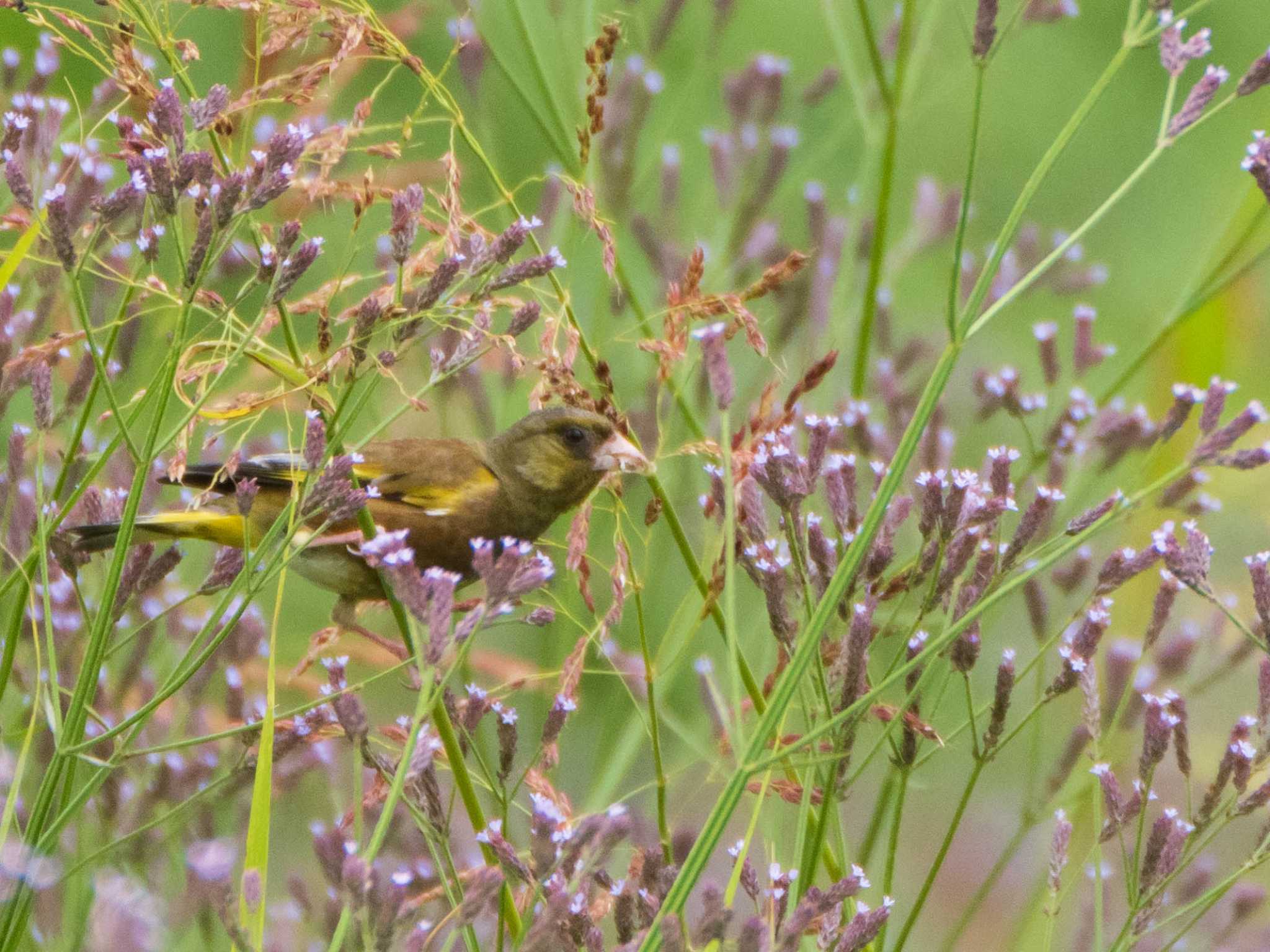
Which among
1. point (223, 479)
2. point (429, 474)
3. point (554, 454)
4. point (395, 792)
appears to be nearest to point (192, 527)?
point (223, 479)

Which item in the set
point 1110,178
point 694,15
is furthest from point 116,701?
point 1110,178

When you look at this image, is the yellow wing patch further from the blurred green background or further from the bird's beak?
the bird's beak

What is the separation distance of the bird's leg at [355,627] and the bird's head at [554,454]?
0.40m

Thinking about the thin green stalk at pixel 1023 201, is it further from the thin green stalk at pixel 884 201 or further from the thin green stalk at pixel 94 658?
the thin green stalk at pixel 884 201

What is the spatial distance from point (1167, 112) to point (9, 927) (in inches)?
52.1

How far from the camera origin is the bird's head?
9.50 feet

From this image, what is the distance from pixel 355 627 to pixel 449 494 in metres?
0.61

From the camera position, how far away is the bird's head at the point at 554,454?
2.89 meters

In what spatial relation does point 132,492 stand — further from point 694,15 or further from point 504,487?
point 694,15

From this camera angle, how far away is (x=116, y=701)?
6.93 feet

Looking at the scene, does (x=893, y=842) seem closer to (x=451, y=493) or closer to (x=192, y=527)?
(x=192, y=527)

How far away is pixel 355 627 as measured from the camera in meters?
2.50

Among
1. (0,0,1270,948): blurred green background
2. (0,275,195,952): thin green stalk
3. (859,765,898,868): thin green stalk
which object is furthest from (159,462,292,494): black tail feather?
(859,765,898,868): thin green stalk

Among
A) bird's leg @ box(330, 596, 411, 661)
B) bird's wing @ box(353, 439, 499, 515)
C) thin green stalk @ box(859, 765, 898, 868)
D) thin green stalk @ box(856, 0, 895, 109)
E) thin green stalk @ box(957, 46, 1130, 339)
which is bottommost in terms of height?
thin green stalk @ box(859, 765, 898, 868)
